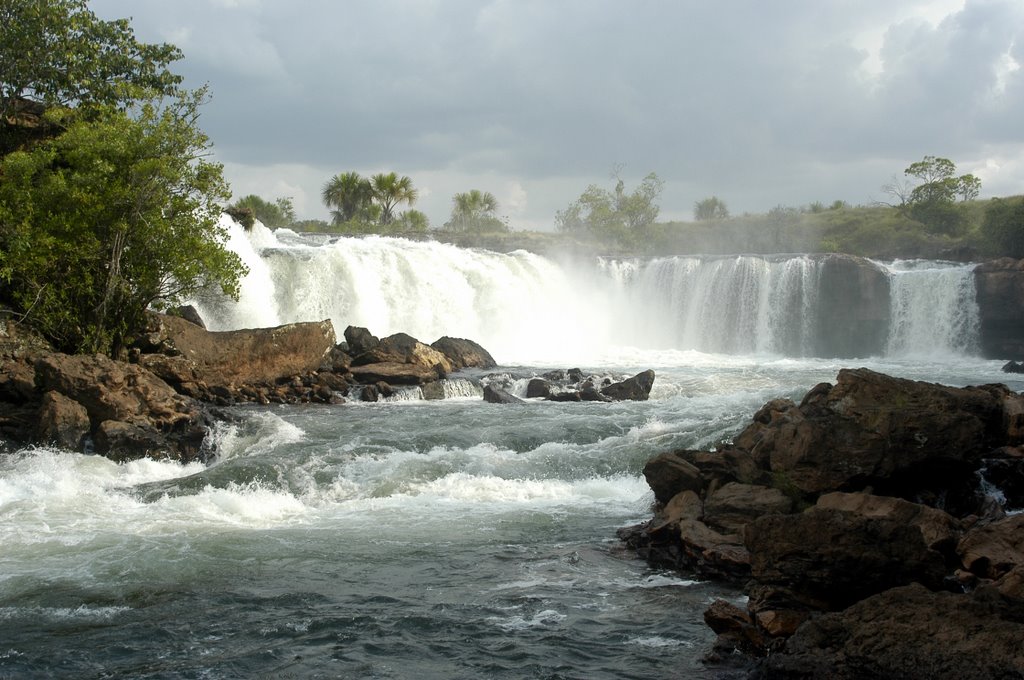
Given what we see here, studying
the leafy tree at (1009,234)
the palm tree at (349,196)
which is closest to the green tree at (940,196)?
the leafy tree at (1009,234)

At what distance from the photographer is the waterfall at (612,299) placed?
28938mm

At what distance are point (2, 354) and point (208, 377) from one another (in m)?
4.16

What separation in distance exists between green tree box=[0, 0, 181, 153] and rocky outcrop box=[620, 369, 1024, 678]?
670 inches

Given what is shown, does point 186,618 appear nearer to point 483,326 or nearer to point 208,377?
point 208,377

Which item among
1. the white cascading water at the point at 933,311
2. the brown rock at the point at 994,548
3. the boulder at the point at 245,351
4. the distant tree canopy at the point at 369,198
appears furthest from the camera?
the distant tree canopy at the point at 369,198

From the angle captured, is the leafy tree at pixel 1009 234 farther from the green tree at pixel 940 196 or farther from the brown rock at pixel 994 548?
the brown rock at pixel 994 548

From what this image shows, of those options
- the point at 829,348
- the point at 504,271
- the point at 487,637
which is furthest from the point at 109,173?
the point at 829,348

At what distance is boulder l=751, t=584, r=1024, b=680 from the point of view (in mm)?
5281

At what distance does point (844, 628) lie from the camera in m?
5.89

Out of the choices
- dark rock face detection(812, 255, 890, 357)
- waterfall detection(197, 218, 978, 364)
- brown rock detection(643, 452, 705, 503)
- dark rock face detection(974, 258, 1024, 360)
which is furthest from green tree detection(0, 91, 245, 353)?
dark rock face detection(974, 258, 1024, 360)

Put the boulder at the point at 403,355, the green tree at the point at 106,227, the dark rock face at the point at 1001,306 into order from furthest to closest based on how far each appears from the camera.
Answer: the dark rock face at the point at 1001,306
the boulder at the point at 403,355
the green tree at the point at 106,227

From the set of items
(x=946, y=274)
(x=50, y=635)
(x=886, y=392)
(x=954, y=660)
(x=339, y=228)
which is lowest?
(x=50, y=635)

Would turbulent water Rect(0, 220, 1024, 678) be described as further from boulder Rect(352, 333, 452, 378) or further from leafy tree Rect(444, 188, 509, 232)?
leafy tree Rect(444, 188, 509, 232)

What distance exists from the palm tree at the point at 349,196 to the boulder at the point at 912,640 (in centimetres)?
5480
